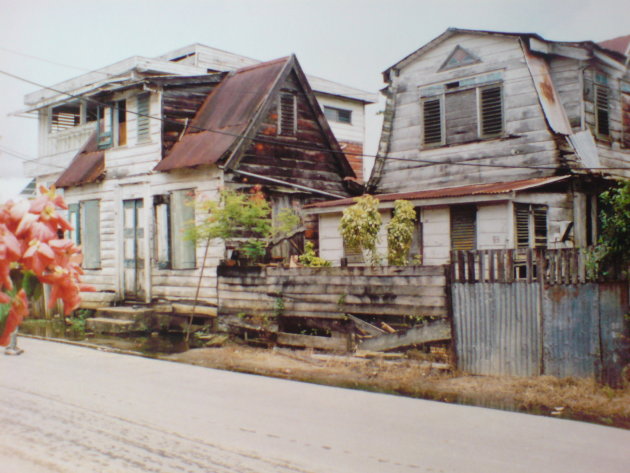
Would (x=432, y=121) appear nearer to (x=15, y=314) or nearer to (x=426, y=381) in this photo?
(x=426, y=381)

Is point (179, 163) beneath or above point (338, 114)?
beneath

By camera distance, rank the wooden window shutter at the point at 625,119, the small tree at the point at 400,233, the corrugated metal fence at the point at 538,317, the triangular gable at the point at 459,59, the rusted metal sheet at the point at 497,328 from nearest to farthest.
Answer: the corrugated metal fence at the point at 538,317
the rusted metal sheet at the point at 497,328
the small tree at the point at 400,233
the triangular gable at the point at 459,59
the wooden window shutter at the point at 625,119

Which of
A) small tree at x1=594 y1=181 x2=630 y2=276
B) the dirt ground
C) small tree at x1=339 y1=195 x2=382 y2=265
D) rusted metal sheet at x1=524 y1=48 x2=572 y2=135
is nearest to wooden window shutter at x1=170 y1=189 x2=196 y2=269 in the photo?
the dirt ground

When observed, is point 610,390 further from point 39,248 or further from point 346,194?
point 346,194

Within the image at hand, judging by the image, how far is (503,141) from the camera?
15.9 metres

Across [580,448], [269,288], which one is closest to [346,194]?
[269,288]

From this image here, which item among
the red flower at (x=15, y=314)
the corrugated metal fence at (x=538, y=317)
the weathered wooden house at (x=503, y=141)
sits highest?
the weathered wooden house at (x=503, y=141)

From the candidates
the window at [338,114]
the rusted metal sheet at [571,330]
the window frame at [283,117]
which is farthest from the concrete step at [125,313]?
the window at [338,114]

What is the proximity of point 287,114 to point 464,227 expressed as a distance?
6.55 m

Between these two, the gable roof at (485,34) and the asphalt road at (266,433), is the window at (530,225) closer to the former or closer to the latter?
the gable roof at (485,34)

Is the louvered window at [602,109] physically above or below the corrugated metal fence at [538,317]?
above

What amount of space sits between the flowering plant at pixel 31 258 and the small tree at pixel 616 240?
7483 mm

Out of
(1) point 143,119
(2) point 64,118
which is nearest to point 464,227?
(1) point 143,119

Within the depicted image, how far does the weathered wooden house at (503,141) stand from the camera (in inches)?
568
